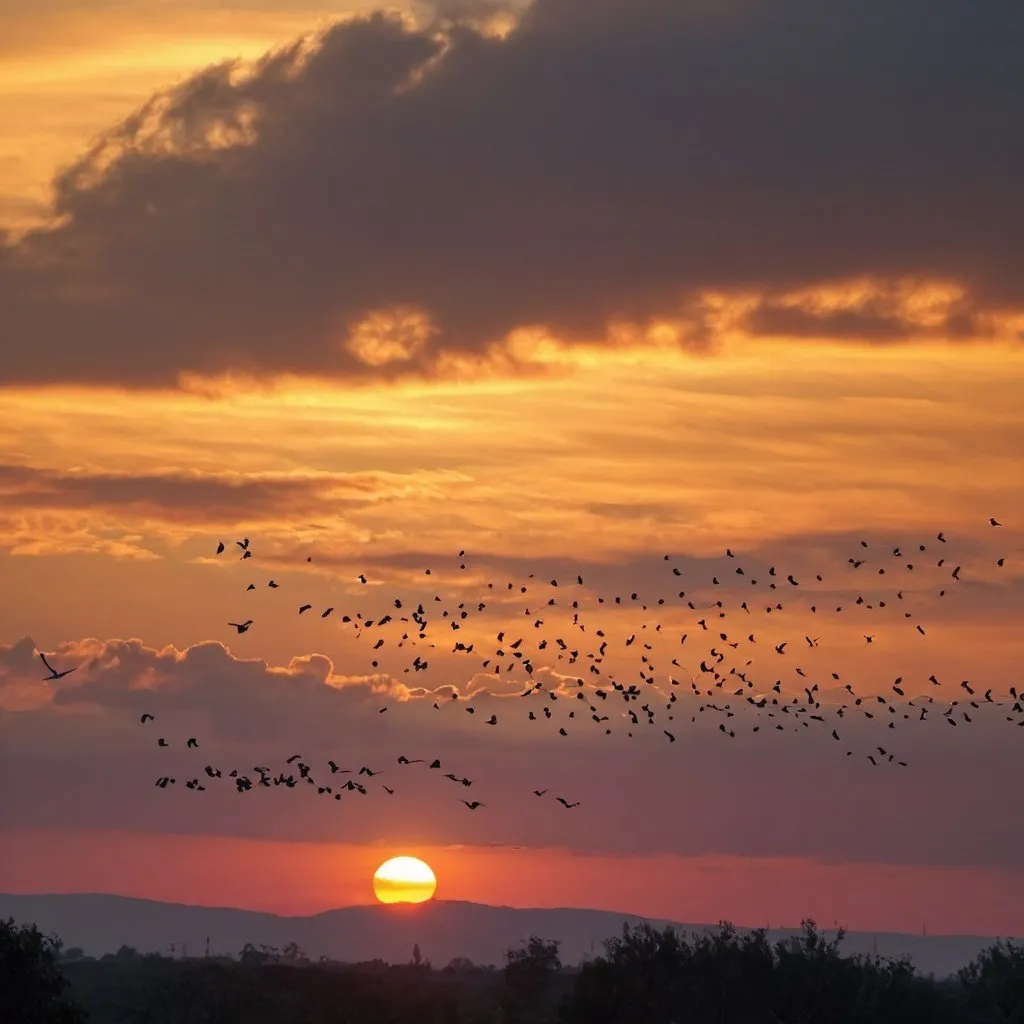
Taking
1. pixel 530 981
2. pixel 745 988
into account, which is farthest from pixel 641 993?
pixel 530 981

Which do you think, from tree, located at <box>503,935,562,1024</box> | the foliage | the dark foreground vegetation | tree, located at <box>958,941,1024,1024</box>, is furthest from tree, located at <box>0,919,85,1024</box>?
tree, located at <box>958,941,1024,1024</box>

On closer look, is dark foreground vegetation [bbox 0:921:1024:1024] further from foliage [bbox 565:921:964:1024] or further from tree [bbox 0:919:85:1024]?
tree [bbox 0:919:85:1024]

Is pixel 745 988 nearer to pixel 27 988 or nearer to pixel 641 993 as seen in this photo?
pixel 641 993

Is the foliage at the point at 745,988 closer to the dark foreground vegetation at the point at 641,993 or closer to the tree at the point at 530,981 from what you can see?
the dark foreground vegetation at the point at 641,993

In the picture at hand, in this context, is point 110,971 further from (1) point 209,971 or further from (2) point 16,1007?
(2) point 16,1007

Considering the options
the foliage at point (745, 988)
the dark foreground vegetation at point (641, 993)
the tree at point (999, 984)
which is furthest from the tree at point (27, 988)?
the tree at point (999, 984)

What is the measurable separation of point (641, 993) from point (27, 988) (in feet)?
243

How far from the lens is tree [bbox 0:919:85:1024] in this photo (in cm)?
8200

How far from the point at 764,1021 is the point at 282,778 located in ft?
233

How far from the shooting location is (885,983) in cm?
14962

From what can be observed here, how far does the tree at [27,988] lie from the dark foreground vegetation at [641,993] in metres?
46.0

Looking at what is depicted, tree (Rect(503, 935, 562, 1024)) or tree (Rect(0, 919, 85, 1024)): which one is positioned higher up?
tree (Rect(503, 935, 562, 1024))

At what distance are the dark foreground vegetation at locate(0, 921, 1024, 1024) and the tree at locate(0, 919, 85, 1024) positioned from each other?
46.0 metres

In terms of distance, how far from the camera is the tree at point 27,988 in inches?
3228
